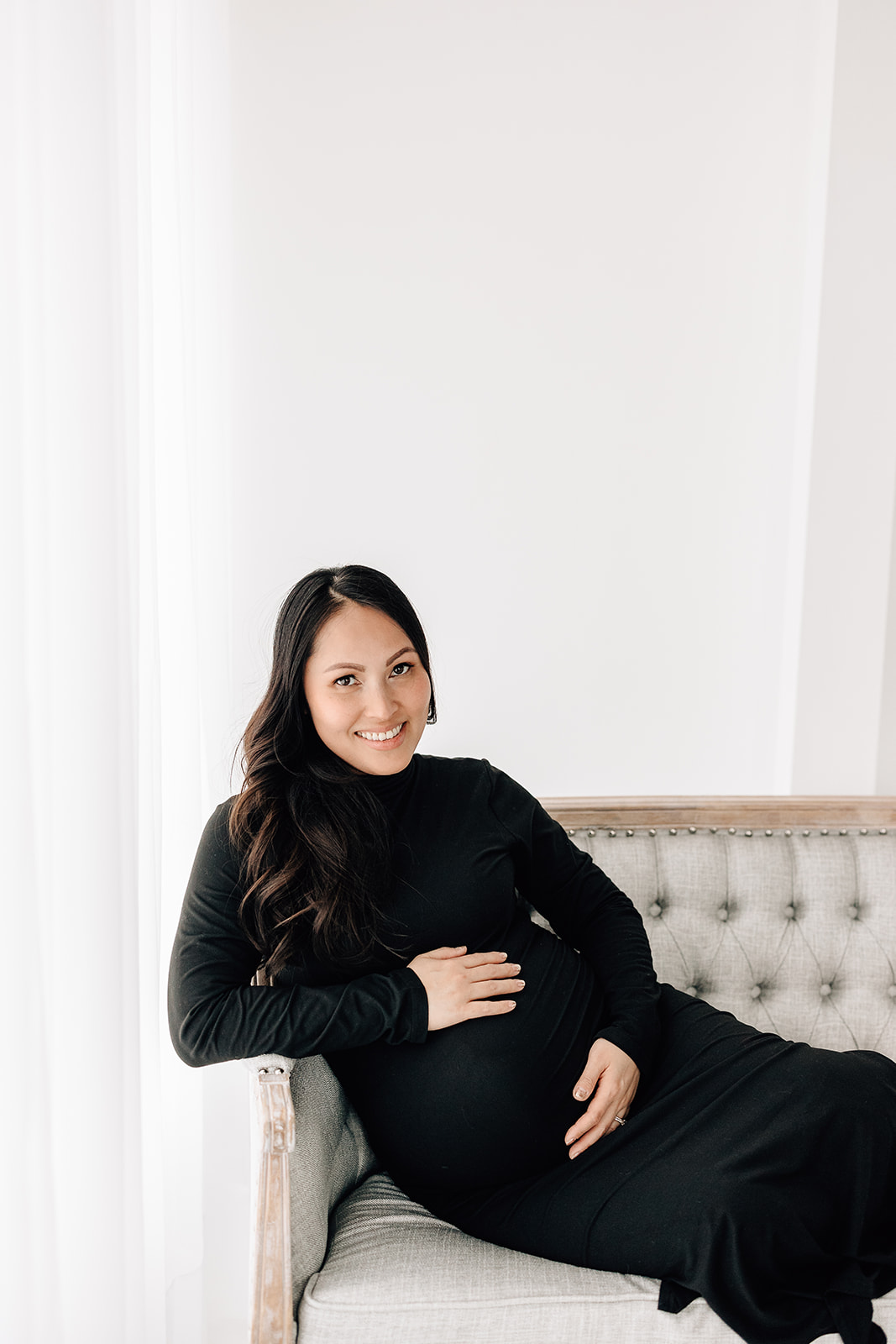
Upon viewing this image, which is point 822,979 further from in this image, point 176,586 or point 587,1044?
point 176,586

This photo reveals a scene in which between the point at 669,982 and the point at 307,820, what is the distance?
0.84 m

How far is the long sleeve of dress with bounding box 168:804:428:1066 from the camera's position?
1241 millimetres

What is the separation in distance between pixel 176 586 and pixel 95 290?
0.52 meters

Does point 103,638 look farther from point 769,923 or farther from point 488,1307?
point 769,923

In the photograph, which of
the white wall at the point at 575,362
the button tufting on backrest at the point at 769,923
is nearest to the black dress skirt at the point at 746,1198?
the button tufting on backrest at the point at 769,923

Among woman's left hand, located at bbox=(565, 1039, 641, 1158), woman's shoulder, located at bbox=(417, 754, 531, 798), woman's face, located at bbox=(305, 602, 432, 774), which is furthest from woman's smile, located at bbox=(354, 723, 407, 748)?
woman's left hand, located at bbox=(565, 1039, 641, 1158)

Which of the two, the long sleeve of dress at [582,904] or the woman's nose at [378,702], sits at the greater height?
the woman's nose at [378,702]

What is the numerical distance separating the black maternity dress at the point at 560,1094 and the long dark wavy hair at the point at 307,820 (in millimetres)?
34

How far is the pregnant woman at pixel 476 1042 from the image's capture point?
1.20m

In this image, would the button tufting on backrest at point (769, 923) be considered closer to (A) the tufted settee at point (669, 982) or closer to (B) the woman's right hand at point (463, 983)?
(A) the tufted settee at point (669, 982)

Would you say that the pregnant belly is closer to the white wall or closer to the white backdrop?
the white backdrop

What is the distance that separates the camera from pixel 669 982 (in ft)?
5.88

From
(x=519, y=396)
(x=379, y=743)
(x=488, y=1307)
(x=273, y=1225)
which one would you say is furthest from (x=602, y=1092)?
(x=519, y=396)

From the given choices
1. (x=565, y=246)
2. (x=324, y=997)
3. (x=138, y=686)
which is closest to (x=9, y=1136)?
(x=324, y=997)
